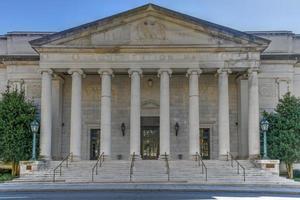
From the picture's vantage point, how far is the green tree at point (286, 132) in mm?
36906

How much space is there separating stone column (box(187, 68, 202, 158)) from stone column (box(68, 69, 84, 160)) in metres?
7.92

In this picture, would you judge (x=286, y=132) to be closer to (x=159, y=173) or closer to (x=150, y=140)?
(x=150, y=140)

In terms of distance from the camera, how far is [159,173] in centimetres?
3198

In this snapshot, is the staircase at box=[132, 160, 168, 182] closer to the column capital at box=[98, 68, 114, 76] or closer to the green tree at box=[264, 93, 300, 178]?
the column capital at box=[98, 68, 114, 76]

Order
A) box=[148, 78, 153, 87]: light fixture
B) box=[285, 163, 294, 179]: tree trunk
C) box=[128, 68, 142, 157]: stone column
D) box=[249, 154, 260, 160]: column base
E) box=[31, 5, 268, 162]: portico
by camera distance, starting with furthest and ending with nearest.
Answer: box=[148, 78, 153, 87]: light fixture → box=[285, 163, 294, 179]: tree trunk → box=[31, 5, 268, 162]: portico → box=[128, 68, 142, 157]: stone column → box=[249, 154, 260, 160]: column base

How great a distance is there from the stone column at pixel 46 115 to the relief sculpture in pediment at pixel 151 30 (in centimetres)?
710

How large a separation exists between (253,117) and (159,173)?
870 cm

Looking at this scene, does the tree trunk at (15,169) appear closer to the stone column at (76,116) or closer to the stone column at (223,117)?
the stone column at (76,116)

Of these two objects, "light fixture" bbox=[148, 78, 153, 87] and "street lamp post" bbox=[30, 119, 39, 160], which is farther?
"light fixture" bbox=[148, 78, 153, 87]

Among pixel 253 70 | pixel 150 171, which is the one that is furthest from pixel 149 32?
pixel 150 171

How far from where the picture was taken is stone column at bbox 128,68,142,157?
118 feet

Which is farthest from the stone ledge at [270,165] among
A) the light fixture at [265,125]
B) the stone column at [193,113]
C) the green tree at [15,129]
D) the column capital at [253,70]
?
the green tree at [15,129]

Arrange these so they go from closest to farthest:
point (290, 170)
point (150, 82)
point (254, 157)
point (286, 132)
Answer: point (254, 157)
point (286, 132)
point (290, 170)
point (150, 82)

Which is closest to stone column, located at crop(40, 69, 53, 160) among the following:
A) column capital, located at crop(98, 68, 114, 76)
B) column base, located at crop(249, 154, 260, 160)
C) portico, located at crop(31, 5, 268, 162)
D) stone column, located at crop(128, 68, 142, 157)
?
portico, located at crop(31, 5, 268, 162)
